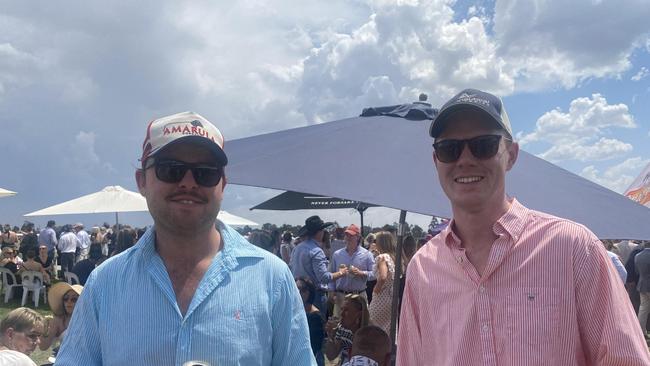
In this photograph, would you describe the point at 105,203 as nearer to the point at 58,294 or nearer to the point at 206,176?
the point at 58,294

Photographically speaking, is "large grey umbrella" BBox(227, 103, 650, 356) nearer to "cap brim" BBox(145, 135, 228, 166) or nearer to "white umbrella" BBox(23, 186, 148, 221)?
"cap brim" BBox(145, 135, 228, 166)

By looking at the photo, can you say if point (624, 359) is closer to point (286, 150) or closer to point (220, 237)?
point (220, 237)

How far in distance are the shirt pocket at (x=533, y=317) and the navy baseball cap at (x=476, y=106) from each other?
57 centimetres

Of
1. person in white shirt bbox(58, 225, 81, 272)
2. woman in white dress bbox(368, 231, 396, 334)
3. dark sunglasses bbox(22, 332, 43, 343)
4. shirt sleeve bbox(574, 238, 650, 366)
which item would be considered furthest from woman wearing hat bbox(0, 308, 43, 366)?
person in white shirt bbox(58, 225, 81, 272)

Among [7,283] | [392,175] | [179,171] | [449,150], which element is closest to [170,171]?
[179,171]

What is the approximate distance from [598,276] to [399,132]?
6.16 feet

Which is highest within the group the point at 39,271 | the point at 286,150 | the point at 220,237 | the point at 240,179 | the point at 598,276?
the point at 286,150

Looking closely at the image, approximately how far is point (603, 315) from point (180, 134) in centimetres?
141

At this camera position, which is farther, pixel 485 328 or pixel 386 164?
pixel 386 164

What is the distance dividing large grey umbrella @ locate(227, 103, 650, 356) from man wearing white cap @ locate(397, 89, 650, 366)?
2.35ft

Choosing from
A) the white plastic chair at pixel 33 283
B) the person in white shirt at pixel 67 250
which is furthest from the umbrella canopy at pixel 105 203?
the white plastic chair at pixel 33 283

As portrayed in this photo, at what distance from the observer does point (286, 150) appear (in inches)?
128

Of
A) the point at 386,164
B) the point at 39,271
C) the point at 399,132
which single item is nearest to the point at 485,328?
the point at 386,164

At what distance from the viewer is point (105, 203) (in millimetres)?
12367
